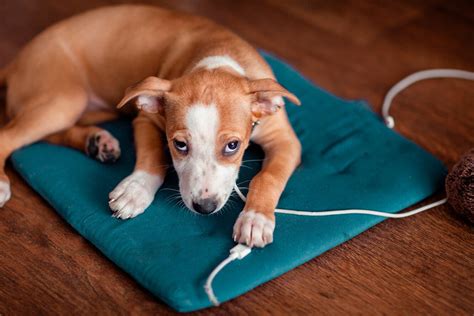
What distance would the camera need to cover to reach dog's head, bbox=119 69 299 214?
2932mm

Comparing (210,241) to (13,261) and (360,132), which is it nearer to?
(13,261)

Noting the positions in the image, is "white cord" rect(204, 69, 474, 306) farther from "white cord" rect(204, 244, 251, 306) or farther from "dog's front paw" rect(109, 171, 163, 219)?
"dog's front paw" rect(109, 171, 163, 219)

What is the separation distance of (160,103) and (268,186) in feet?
2.22

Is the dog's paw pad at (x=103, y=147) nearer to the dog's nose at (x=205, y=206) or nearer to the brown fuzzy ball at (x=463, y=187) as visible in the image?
the dog's nose at (x=205, y=206)

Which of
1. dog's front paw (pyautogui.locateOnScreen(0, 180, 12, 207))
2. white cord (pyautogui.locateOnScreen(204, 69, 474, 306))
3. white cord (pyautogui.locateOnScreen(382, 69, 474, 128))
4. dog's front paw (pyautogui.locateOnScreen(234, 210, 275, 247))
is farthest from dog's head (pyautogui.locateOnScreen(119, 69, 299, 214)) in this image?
white cord (pyautogui.locateOnScreen(382, 69, 474, 128))

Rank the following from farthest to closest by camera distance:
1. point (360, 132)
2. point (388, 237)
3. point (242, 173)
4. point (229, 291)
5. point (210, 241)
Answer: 1. point (360, 132)
2. point (242, 173)
3. point (388, 237)
4. point (210, 241)
5. point (229, 291)

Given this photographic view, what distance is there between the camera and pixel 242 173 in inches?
139

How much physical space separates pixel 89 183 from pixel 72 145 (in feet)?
1.35

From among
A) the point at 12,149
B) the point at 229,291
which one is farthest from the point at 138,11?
the point at 229,291

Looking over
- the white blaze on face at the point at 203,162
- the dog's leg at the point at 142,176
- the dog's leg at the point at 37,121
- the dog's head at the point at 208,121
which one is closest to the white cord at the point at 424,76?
the dog's head at the point at 208,121

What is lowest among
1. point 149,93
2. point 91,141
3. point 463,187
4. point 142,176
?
point 91,141

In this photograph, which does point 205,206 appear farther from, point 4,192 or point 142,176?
point 4,192

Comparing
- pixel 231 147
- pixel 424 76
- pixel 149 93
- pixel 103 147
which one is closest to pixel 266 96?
pixel 231 147

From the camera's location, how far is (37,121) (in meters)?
3.63
